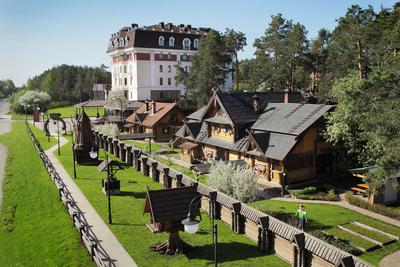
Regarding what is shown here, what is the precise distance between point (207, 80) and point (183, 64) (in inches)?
889

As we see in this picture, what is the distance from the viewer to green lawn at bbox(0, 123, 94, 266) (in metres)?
18.1

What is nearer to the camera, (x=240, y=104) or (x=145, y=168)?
(x=145, y=168)

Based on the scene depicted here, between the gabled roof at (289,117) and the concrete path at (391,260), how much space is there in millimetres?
13169

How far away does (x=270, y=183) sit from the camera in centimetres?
3044

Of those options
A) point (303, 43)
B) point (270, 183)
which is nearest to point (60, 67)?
point (303, 43)

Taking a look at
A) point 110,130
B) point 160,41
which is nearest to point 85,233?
point 110,130

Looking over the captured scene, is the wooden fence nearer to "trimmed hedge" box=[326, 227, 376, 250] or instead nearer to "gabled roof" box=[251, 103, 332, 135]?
"trimmed hedge" box=[326, 227, 376, 250]

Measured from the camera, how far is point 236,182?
23.4 m

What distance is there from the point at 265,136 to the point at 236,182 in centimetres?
941

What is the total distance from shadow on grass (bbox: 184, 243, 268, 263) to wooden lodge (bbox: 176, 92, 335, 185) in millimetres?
11592

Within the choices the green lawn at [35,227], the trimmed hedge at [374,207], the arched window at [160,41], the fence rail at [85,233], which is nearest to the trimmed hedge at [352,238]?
the trimmed hedge at [374,207]

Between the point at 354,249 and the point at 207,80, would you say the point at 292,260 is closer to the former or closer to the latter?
the point at 354,249

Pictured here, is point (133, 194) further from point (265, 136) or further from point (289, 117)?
point (289, 117)

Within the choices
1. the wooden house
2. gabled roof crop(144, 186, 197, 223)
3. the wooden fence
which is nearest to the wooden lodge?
the wooden fence
